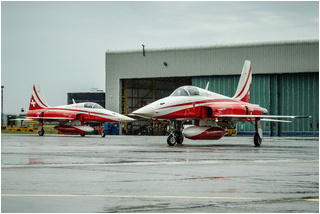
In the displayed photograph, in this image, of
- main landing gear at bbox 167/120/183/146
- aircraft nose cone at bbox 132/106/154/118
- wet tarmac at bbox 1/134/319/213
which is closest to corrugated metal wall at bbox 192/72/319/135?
main landing gear at bbox 167/120/183/146

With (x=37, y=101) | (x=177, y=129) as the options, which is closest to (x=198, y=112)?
(x=177, y=129)

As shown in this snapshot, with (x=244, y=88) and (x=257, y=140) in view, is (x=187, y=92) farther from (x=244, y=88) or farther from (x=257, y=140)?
(x=244, y=88)

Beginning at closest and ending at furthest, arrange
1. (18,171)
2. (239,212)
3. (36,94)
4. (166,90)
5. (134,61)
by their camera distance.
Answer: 1. (239,212)
2. (18,171)
3. (36,94)
4. (134,61)
5. (166,90)

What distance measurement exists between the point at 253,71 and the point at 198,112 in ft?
99.3

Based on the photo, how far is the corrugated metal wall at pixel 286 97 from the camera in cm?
5528

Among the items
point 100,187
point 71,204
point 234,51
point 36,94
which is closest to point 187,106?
point 100,187

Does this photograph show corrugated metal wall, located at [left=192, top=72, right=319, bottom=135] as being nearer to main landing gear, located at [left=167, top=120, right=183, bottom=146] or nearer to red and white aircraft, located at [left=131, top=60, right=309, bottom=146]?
red and white aircraft, located at [left=131, top=60, right=309, bottom=146]

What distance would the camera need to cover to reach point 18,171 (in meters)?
12.1

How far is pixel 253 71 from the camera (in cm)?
5700

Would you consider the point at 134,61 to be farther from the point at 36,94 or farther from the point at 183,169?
the point at 183,169

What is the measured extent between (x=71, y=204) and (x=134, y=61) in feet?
178

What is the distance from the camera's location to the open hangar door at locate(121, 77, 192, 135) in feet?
208

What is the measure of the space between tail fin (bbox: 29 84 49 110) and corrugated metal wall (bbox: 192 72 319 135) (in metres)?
17.6

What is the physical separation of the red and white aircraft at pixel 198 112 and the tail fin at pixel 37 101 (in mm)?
24492
